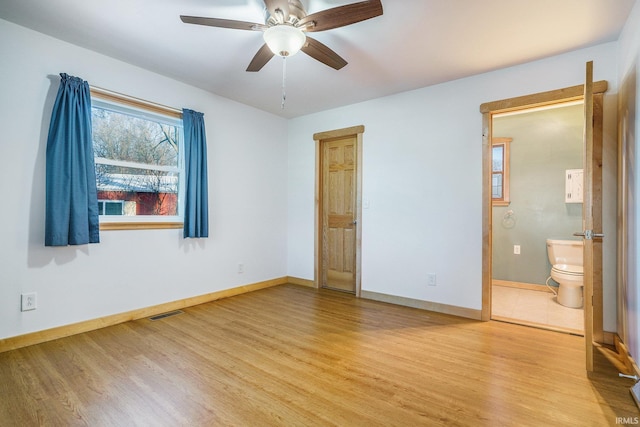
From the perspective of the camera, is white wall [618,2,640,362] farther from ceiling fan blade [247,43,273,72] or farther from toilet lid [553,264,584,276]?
ceiling fan blade [247,43,273,72]

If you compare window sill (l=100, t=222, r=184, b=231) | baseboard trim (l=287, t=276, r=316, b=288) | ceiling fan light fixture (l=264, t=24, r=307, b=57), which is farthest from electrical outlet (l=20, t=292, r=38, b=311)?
baseboard trim (l=287, t=276, r=316, b=288)

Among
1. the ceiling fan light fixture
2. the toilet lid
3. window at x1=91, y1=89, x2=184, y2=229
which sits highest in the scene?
the ceiling fan light fixture

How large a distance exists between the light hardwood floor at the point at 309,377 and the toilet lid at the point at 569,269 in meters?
1.16

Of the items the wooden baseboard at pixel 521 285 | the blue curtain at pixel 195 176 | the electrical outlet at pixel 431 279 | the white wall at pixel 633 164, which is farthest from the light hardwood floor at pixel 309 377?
the wooden baseboard at pixel 521 285

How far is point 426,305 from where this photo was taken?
334cm

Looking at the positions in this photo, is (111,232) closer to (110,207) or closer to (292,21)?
(110,207)

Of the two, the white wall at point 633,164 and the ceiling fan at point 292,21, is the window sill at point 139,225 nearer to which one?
the ceiling fan at point 292,21

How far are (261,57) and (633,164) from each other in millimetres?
2776

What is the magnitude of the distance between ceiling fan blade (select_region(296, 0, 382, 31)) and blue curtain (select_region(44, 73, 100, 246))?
6.54 ft

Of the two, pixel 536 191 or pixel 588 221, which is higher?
pixel 536 191

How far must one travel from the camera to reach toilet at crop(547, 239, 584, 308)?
3439 millimetres

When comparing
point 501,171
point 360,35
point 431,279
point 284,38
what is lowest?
point 431,279

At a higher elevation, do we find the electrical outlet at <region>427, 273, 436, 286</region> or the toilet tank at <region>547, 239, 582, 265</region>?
the toilet tank at <region>547, 239, 582, 265</region>

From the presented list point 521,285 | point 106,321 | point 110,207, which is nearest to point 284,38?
point 110,207
